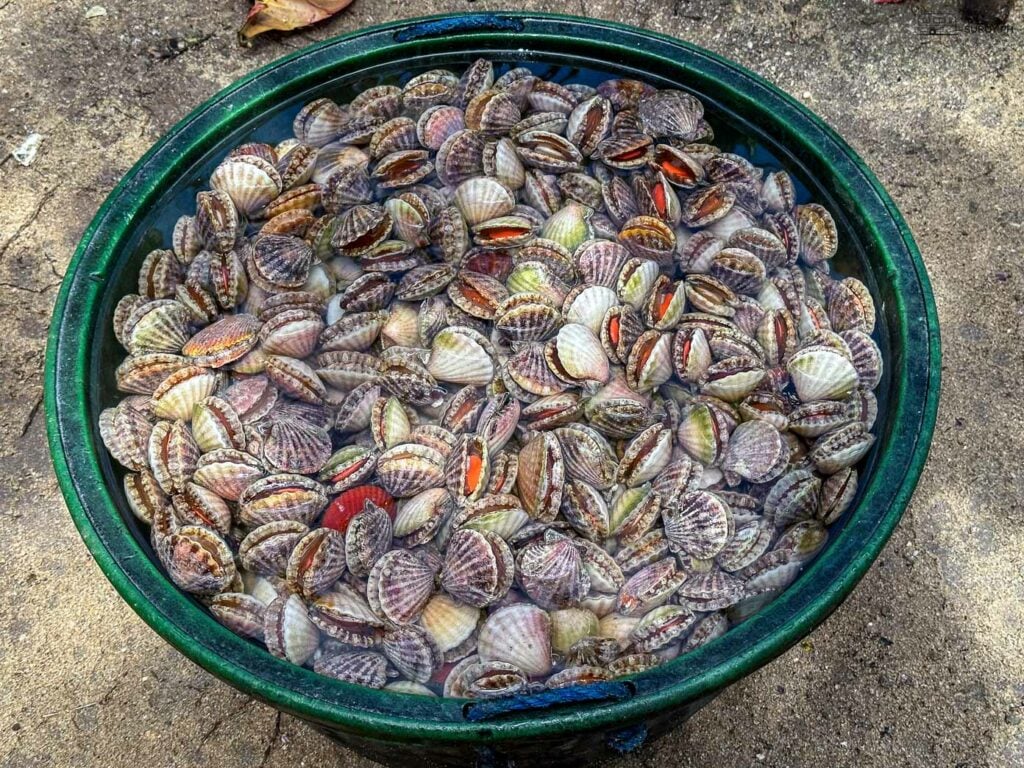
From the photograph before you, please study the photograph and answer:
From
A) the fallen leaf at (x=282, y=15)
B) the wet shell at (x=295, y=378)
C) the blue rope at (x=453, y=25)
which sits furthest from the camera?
Result: the fallen leaf at (x=282, y=15)

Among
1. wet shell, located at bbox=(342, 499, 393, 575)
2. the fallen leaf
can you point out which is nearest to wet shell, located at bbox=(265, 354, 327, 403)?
wet shell, located at bbox=(342, 499, 393, 575)

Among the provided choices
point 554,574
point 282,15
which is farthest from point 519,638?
point 282,15

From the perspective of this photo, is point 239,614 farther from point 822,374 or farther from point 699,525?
point 822,374

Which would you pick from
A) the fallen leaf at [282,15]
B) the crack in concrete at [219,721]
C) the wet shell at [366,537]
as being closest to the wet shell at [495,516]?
the wet shell at [366,537]

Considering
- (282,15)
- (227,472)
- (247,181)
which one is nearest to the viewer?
(227,472)

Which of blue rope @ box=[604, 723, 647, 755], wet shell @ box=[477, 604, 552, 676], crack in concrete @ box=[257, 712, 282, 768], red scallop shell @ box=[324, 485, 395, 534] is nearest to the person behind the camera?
blue rope @ box=[604, 723, 647, 755]

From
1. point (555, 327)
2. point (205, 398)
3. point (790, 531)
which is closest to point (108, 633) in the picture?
point (205, 398)

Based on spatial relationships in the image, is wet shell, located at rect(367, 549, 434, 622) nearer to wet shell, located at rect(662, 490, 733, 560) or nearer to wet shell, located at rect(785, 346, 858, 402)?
wet shell, located at rect(662, 490, 733, 560)

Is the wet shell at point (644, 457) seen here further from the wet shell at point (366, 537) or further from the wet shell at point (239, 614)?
the wet shell at point (239, 614)
